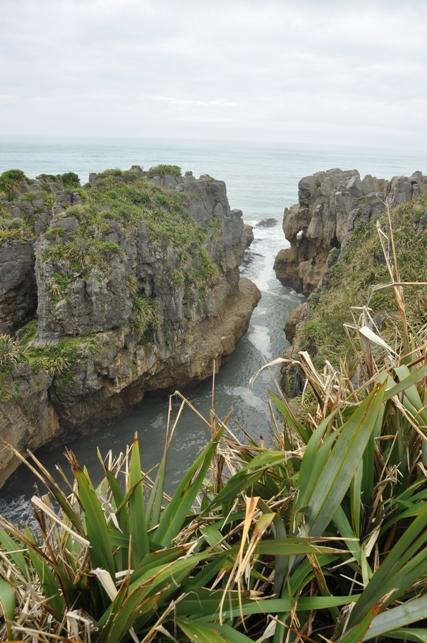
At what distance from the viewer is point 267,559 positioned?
1.64m

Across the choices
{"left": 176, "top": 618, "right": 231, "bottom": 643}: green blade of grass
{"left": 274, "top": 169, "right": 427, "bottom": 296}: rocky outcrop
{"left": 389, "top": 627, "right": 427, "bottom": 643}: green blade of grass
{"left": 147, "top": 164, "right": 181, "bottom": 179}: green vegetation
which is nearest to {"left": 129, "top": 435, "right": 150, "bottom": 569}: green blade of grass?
{"left": 176, "top": 618, "right": 231, "bottom": 643}: green blade of grass

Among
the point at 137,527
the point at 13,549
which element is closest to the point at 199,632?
the point at 137,527

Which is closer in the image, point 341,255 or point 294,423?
point 294,423

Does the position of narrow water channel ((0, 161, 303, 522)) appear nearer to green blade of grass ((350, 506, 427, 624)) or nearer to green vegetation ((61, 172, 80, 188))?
green blade of grass ((350, 506, 427, 624))

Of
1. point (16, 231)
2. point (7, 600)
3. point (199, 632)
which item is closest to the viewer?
point (199, 632)

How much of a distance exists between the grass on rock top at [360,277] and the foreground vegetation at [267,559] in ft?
29.2

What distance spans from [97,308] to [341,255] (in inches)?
457

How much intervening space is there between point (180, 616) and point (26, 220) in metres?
16.1

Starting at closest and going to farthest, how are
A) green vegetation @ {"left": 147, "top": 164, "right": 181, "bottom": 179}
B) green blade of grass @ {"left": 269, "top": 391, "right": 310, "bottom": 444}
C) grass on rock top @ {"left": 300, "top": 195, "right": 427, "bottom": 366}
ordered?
green blade of grass @ {"left": 269, "top": 391, "right": 310, "bottom": 444}, grass on rock top @ {"left": 300, "top": 195, "right": 427, "bottom": 366}, green vegetation @ {"left": 147, "top": 164, "right": 181, "bottom": 179}

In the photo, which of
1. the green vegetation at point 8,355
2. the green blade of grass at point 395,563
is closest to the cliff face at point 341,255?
the green blade of grass at point 395,563

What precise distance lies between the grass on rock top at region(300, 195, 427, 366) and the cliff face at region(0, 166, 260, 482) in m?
5.24

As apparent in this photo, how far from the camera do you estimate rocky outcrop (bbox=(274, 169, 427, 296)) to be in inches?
897

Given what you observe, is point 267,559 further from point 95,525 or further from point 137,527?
point 95,525

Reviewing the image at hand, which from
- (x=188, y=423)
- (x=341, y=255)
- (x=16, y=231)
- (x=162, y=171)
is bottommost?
(x=188, y=423)
